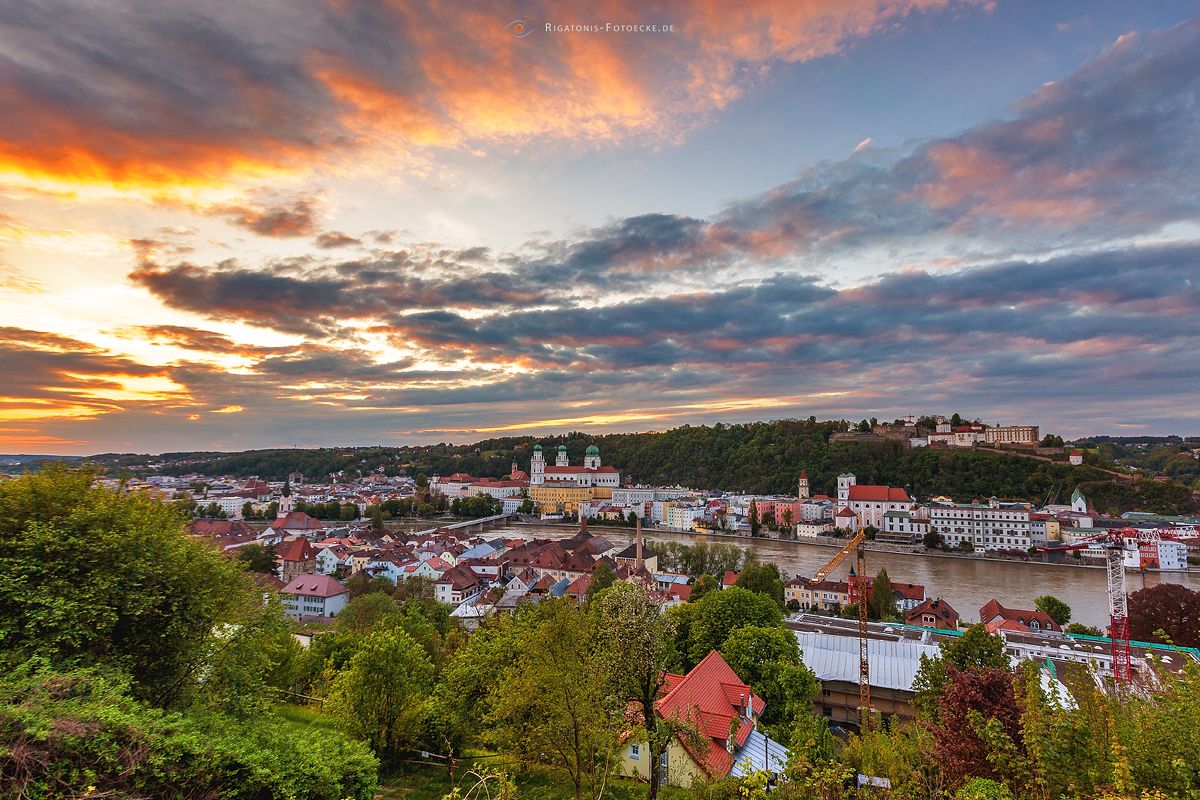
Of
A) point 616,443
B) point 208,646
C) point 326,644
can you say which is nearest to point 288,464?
point 616,443

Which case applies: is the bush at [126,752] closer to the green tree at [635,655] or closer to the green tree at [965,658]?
the green tree at [635,655]

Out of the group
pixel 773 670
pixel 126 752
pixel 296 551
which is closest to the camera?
pixel 126 752

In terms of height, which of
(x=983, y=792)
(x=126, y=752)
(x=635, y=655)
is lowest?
(x=635, y=655)

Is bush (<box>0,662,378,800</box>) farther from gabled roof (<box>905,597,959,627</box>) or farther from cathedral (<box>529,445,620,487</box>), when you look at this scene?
cathedral (<box>529,445,620,487</box>)

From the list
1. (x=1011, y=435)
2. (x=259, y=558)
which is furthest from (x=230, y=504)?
(x=1011, y=435)

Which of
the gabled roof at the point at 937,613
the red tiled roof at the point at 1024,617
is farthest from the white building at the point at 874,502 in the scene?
the red tiled roof at the point at 1024,617

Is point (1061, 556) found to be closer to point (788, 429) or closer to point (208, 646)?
point (788, 429)

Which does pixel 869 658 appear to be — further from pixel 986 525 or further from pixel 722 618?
pixel 986 525
